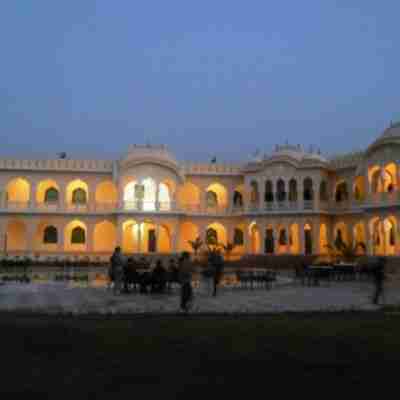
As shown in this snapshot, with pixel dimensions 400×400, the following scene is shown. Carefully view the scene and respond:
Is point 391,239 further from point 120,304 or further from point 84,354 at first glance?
point 84,354

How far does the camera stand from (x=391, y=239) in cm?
3569

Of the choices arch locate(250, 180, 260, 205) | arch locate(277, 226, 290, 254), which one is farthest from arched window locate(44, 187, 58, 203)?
arch locate(277, 226, 290, 254)

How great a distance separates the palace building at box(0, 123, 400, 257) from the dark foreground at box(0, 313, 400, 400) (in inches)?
1138

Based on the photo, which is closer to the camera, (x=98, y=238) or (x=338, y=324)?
(x=338, y=324)

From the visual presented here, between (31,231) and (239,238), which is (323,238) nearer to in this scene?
(239,238)

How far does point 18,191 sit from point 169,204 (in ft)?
41.6

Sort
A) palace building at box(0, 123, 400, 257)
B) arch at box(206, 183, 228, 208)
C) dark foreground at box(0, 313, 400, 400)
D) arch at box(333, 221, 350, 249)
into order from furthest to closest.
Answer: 1. arch at box(206, 183, 228, 208)
2. arch at box(333, 221, 350, 249)
3. palace building at box(0, 123, 400, 257)
4. dark foreground at box(0, 313, 400, 400)

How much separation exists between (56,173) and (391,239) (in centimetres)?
2613

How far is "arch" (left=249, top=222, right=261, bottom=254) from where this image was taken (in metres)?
40.0

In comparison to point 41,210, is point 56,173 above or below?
above

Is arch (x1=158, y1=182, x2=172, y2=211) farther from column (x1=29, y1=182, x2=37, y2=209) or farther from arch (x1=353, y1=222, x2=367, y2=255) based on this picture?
arch (x1=353, y1=222, x2=367, y2=255)

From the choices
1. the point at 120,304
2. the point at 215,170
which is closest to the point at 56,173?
the point at 215,170

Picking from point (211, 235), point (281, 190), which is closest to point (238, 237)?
point (211, 235)

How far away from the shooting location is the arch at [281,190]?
39.3 metres
